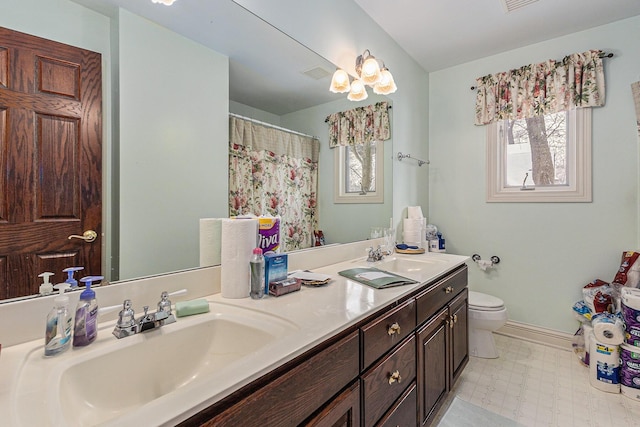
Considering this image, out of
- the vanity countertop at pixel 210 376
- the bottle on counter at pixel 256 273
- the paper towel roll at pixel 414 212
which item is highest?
the paper towel roll at pixel 414 212

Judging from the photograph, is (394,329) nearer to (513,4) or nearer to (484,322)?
(484,322)

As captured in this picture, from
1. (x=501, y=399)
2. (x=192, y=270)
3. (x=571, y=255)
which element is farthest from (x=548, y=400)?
(x=192, y=270)

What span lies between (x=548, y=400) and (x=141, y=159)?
8.21 ft

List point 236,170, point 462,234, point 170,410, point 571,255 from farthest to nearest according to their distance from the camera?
1. point 462,234
2. point 571,255
3. point 236,170
4. point 170,410

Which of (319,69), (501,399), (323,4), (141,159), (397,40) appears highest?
(397,40)

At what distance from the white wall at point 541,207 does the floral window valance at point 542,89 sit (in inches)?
3.6

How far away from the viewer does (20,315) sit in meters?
0.74

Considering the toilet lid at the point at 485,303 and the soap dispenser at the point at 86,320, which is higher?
the soap dispenser at the point at 86,320

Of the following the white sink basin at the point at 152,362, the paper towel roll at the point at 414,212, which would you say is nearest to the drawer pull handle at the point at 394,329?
the white sink basin at the point at 152,362

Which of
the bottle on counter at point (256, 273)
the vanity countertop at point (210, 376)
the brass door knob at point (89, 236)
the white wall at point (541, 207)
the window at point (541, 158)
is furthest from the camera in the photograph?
the window at point (541, 158)

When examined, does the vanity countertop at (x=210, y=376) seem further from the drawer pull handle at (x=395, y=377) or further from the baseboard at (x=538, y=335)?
the baseboard at (x=538, y=335)

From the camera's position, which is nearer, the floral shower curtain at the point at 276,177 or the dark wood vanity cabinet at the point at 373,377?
the dark wood vanity cabinet at the point at 373,377

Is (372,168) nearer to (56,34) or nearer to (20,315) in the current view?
(56,34)

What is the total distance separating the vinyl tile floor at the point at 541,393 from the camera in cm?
162
